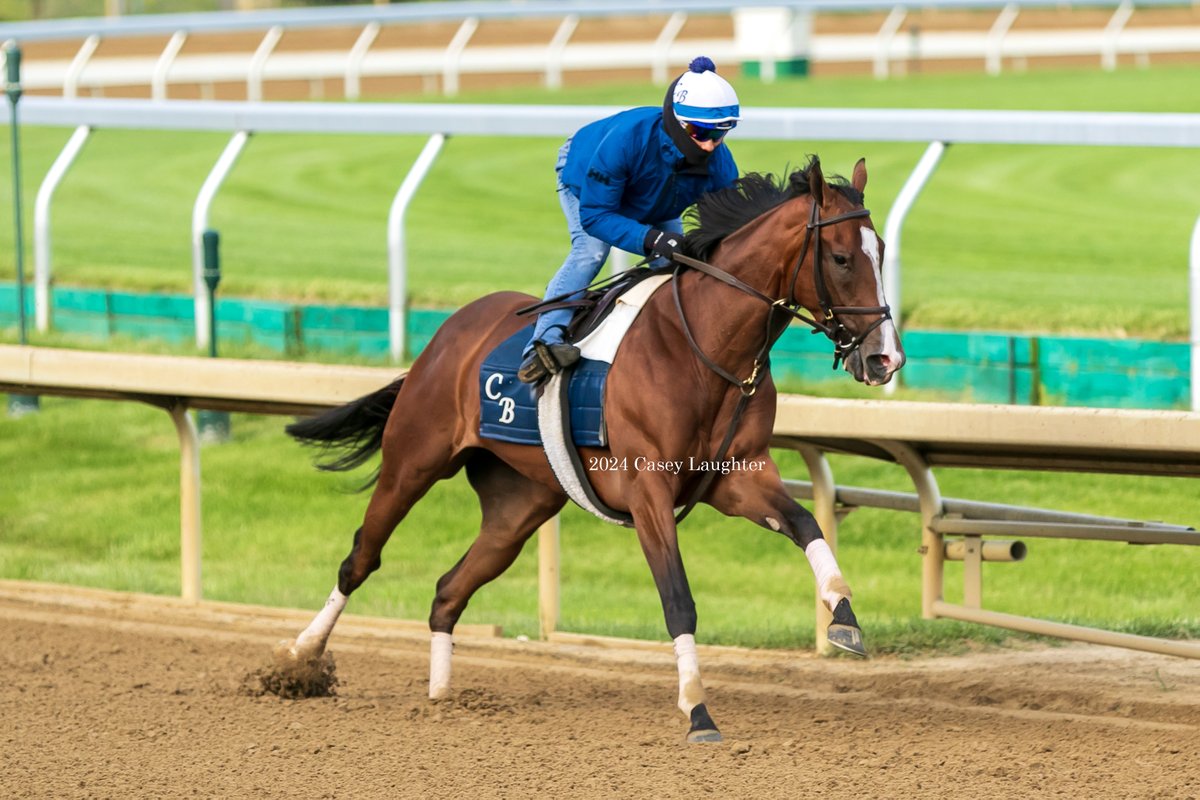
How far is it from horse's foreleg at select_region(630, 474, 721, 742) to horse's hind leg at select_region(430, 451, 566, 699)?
29.0 inches

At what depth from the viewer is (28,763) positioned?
15.3ft

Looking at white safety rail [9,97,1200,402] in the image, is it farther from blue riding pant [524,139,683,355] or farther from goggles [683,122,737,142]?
goggles [683,122,737,142]

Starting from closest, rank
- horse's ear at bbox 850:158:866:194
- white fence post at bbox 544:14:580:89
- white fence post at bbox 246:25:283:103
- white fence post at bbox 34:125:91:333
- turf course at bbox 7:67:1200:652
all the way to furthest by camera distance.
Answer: horse's ear at bbox 850:158:866:194, turf course at bbox 7:67:1200:652, white fence post at bbox 34:125:91:333, white fence post at bbox 246:25:283:103, white fence post at bbox 544:14:580:89

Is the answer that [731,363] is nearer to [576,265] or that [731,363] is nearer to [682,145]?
[682,145]

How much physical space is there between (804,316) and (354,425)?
6.16ft

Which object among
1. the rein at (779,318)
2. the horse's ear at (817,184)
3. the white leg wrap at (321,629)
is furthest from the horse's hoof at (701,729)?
the white leg wrap at (321,629)

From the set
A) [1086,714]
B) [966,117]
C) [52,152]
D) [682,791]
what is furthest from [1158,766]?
[52,152]

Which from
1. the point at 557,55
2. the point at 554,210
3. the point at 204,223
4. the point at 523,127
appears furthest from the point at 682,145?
the point at 557,55

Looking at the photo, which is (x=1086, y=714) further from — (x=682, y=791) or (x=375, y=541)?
(x=375, y=541)

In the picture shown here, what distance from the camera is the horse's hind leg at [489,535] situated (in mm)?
5574

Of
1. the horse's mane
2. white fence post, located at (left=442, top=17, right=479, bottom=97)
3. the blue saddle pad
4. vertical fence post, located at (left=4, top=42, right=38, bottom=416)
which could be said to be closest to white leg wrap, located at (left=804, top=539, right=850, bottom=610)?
the blue saddle pad

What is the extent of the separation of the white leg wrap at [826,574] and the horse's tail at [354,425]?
5.76ft

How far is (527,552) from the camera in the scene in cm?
841

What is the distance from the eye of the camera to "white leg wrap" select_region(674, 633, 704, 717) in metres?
4.68
